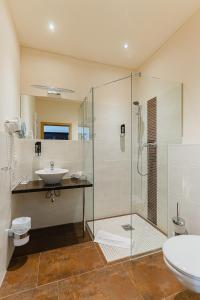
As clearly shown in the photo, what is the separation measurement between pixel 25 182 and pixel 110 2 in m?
2.46

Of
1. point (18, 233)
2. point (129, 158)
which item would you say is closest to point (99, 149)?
point (129, 158)

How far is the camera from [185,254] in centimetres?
120

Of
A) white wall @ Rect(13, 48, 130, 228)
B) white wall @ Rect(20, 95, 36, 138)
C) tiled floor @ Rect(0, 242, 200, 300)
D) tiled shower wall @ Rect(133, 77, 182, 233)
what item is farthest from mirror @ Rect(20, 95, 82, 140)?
tiled floor @ Rect(0, 242, 200, 300)

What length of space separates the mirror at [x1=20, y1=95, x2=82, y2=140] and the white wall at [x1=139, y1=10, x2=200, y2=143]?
1.51 metres

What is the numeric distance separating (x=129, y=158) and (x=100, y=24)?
81.1 inches

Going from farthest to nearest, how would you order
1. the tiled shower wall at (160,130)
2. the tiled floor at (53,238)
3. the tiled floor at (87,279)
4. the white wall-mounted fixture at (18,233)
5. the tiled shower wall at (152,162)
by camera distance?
the tiled shower wall at (152,162), the tiled shower wall at (160,130), the tiled floor at (53,238), the white wall-mounted fixture at (18,233), the tiled floor at (87,279)

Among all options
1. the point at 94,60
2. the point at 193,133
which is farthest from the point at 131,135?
the point at 94,60

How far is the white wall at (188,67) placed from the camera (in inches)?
72.5

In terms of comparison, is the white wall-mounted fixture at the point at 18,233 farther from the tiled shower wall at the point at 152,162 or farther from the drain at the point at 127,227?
the tiled shower wall at the point at 152,162

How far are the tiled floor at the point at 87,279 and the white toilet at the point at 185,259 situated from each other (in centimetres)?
45

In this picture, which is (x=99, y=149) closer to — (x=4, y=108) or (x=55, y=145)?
(x=55, y=145)

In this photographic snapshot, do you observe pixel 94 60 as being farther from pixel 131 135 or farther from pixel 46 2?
pixel 131 135

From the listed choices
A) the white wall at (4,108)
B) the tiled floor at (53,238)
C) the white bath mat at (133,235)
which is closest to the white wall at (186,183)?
the white bath mat at (133,235)

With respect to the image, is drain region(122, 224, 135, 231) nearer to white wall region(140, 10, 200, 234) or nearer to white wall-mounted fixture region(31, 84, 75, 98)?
white wall region(140, 10, 200, 234)
